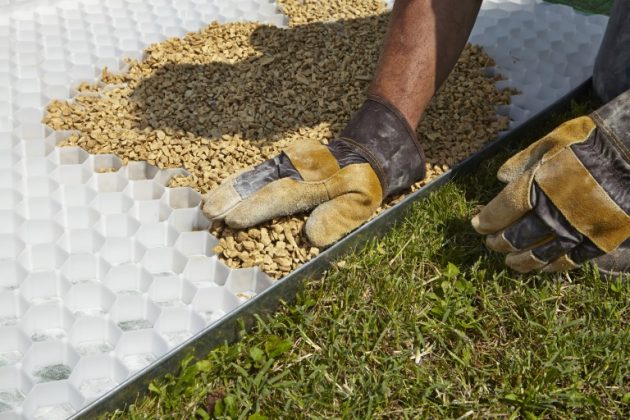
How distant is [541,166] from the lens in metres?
2.22

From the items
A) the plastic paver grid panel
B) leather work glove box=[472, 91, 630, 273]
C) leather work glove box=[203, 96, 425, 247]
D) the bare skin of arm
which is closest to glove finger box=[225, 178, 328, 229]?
leather work glove box=[203, 96, 425, 247]

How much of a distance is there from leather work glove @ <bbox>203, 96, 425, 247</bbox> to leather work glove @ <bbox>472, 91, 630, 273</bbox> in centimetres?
38

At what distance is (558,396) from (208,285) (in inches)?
42.9

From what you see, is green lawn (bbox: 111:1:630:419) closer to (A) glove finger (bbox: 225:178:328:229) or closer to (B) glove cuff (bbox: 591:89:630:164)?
(A) glove finger (bbox: 225:178:328:229)

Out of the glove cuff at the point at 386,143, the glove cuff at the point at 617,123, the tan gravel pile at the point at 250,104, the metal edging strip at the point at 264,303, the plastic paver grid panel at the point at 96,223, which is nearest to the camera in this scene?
the metal edging strip at the point at 264,303

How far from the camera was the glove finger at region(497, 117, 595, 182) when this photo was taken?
225 cm

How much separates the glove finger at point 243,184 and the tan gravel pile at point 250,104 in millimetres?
113

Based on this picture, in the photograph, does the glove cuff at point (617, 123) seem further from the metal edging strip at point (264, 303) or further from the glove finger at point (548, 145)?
the metal edging strip at point (264, 303)

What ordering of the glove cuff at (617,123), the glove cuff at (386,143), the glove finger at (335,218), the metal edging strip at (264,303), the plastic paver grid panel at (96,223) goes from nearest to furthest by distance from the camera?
the metal edging strip at (264,303)
the plastic paver grid panel at (96,223)
the glove cuff at (617,123)
the glove finger at (335,218)
the glove cuff at (386,143)

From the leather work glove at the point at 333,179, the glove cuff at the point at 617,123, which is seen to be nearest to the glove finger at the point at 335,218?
the leather work glove at the point at 333,179

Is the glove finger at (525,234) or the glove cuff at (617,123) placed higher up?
the glove cuff at (617,123)

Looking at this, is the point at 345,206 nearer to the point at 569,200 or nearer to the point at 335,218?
the point at 335,218

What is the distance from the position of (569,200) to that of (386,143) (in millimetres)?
651

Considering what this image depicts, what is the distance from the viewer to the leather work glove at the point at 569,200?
2.17 m
